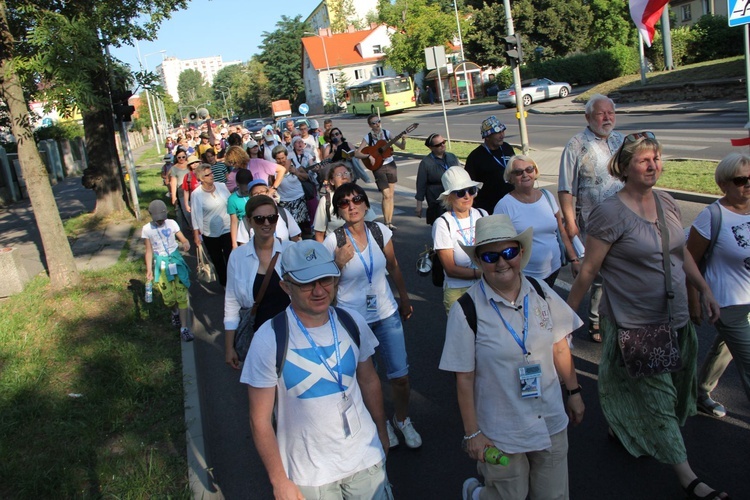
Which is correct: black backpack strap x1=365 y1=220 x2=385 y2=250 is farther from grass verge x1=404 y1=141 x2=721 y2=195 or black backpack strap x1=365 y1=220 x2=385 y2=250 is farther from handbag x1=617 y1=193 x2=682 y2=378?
grass verge x1=404 y1=141 x2=721 y2=195

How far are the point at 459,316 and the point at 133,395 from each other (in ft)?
12.8

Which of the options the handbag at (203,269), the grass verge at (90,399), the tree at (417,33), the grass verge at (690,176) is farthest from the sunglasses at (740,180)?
the tree at (417,33)

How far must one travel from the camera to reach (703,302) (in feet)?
12.5

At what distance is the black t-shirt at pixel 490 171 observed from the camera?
6.75 m

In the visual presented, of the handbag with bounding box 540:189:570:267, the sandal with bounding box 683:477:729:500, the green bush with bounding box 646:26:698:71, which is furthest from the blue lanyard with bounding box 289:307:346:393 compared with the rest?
the green bush with bounding box 646:26:698:71

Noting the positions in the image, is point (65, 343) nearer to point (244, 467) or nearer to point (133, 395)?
point (133, 395)

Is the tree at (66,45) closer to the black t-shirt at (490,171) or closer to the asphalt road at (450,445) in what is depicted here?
the asphalt road at (450,445)

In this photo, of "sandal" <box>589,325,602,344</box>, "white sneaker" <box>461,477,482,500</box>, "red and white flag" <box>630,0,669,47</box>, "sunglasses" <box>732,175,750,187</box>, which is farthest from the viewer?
"red and white flag" <box>630,0,669,47</box>

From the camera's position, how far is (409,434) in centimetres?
469

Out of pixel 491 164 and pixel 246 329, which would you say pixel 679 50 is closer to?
pixel 491 164

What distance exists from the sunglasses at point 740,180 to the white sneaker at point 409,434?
2.58m

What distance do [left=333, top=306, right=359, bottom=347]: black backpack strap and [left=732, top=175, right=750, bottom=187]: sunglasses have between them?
8.10 feet

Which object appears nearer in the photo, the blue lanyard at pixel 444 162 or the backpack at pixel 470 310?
the backpack at pixel 470 310

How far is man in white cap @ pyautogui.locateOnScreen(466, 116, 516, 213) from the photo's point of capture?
674 cm
